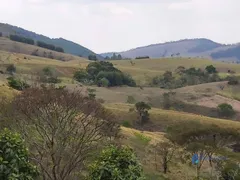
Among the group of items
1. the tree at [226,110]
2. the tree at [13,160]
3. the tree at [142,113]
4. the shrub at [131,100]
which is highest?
the tree at [13,160]

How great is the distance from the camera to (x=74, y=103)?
19281mm

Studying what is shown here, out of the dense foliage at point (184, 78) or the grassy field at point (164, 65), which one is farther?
the grassy field at point (164, 65)

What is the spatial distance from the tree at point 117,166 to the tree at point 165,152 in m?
23.0

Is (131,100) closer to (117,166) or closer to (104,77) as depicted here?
(104,77)

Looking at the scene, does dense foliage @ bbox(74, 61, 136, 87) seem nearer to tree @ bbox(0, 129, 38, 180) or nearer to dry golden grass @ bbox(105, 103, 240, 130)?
dry golden grass @ bbox(105, 103, 240, 130)

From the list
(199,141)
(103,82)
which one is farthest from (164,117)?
(103,82)

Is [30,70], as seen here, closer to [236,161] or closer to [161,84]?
[161,84]

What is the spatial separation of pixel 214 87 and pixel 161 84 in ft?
68.0

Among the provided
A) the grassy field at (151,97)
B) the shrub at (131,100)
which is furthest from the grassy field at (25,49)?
the shrub at (131,100)

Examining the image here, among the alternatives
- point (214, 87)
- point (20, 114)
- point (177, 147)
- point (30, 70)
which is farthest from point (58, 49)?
point (20, 114)

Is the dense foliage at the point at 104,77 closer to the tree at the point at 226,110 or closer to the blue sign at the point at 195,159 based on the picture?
the tree at the point at 226,110

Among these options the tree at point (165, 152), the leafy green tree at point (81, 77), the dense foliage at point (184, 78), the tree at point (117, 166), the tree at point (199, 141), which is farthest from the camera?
the dense foliage at point (184, 78)

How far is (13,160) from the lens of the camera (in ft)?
30.9

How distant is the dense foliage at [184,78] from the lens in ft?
400
